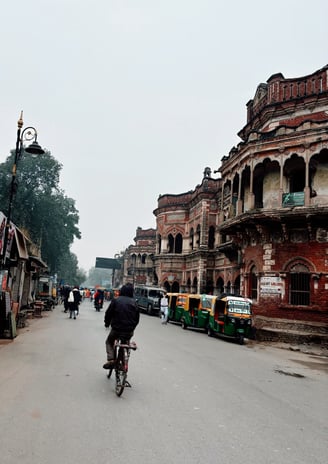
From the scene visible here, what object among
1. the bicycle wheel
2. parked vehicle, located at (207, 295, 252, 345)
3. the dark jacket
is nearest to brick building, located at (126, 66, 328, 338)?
parked vehicle, located at (207, 295, 252, 345)

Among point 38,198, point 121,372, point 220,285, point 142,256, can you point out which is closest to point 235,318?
point 121,372

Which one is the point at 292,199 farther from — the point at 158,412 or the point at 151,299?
the point at 151,299

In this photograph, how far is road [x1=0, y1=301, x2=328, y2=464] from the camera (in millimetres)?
4129

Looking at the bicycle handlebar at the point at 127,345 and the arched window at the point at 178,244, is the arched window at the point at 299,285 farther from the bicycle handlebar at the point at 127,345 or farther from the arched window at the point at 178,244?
the arched window at the point at 178,244

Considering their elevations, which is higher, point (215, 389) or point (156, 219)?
point (156, 219)

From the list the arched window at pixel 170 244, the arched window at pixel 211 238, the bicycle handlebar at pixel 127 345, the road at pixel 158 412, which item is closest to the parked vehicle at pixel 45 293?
the arched window at pixel 170 244

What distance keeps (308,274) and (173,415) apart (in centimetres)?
1331

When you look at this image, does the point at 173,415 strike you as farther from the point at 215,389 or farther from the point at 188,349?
the point at 188,349

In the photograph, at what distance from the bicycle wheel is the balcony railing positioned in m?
12.7

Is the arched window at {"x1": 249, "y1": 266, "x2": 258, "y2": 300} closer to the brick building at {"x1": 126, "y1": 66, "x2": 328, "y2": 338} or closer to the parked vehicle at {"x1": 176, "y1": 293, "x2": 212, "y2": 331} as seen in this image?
the brick building at {"x1": 126, "y1": 66, "x2": 328, "y2": 338}

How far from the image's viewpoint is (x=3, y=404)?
219 inches

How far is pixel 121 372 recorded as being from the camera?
6371mm

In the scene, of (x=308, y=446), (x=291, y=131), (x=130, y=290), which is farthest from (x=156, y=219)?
(x=308, y=446)

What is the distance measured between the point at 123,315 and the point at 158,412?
199 cm
